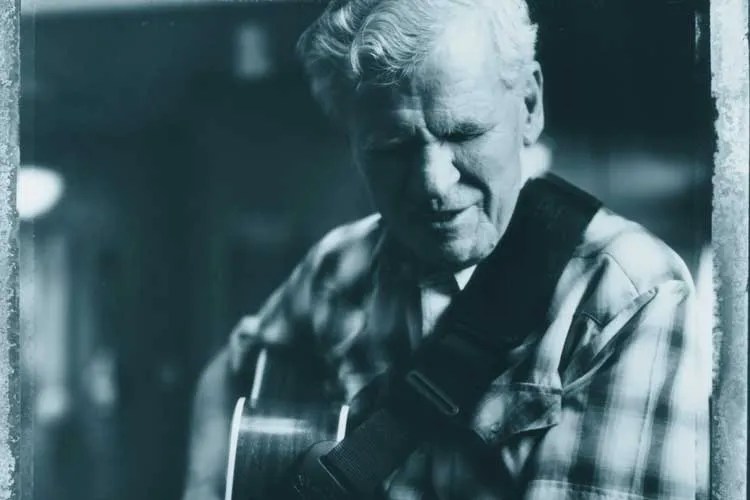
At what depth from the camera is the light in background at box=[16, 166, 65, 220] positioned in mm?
2047

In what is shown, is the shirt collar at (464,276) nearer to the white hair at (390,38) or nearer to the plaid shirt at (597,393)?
the plaid shirt at (597,393)

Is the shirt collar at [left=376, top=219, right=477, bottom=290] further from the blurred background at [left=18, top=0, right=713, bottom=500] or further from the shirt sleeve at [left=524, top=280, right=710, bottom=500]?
the shirt sleeve at [left=524, top=280, right=710, bottom=500]

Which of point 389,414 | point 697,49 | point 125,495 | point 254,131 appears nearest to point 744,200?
point 697,49

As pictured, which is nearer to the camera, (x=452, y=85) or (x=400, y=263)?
(x=452, y=85)

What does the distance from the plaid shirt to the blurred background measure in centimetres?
17

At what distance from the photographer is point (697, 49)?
1.85m

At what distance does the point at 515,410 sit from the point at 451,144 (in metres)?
0.63

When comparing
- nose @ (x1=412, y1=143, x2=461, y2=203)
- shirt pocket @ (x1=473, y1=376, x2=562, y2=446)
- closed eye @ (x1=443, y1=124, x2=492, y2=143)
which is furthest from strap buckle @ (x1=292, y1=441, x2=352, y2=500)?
closed eye @ (x1=443, y1=124, x2=492, y2=143)

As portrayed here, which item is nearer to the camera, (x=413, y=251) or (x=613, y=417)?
(x=613, y=417)

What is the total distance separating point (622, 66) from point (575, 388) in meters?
0.76

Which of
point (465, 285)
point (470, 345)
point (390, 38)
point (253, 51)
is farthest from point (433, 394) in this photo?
point (253, 51)

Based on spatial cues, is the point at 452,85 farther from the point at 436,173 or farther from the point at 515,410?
the point at 515,410

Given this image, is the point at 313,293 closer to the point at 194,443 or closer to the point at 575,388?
the point at 194,443

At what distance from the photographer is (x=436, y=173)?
186cm
